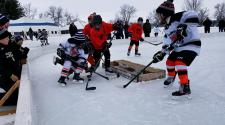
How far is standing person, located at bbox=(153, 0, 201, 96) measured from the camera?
3.54 meters

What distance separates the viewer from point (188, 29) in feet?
11.8

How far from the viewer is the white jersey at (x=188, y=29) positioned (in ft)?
11.7

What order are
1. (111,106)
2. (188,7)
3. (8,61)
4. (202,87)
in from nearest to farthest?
(111,106)
(8,61)
(202,87)
(188,7)

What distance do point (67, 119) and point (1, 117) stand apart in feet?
2.62

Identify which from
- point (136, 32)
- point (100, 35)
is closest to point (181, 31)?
point (100, 35)

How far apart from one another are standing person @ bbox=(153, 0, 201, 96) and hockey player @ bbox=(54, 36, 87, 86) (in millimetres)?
1622

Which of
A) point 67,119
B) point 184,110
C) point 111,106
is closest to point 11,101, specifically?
point 67,119

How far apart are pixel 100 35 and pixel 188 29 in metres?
2.06

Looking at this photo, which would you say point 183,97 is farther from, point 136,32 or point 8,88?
point 136,32

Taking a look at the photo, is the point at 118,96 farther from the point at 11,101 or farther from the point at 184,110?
the point at 11,101

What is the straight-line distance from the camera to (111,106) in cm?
345

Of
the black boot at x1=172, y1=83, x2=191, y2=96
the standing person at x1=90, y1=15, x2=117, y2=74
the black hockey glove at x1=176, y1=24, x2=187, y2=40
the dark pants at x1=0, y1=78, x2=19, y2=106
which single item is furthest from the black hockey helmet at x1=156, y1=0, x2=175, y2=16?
the dark pants at x1=0, y1=78, x2=19, y2=106

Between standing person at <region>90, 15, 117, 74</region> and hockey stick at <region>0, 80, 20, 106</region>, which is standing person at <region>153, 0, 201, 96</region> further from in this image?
hockey stick at <region>0, 80, 20, 106</region>

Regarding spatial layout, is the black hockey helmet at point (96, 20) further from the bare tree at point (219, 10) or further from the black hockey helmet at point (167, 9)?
the bare tree at point (219, 10)
